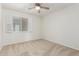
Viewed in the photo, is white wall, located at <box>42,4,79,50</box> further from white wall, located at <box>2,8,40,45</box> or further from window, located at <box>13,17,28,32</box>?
window, located at <box>13,17,28,32</box>

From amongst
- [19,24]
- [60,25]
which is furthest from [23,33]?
[60,25]

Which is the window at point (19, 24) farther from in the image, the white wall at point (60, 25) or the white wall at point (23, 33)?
the white wall at point (60, 25)

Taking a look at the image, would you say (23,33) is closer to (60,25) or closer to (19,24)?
(19,24)

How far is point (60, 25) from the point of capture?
1.64 metres

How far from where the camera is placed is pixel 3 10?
1.36 meters

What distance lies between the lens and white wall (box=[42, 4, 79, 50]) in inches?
59.2

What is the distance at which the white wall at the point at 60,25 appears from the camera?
150cm

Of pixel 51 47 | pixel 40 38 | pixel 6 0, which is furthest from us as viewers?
pixel 51 47

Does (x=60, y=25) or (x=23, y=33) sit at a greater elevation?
(x=60, y=25)

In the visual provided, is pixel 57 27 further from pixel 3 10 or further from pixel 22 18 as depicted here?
pixel 3 10

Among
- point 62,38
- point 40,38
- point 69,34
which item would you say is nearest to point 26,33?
point 40,38

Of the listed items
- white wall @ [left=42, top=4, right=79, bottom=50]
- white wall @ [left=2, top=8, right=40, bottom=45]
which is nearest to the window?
white wall @ [left=2, top=8, right=40, bottom=45]

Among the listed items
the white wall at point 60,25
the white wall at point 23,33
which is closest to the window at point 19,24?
the white wall at point 23,33

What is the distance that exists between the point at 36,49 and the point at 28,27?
0.50 m
